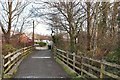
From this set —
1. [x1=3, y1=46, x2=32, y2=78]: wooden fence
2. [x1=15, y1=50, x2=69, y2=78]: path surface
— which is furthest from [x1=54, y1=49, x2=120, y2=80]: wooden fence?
[x1=3, y1=46, x2=32, y2=78]: wooden fence

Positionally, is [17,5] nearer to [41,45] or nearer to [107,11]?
[107,11]

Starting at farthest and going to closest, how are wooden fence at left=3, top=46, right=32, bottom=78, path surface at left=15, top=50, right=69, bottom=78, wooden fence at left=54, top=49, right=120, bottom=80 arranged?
1. path surface at left=15, top=50, right=69, bottom=78
2. wooden fence at left=3, top=46, right=32, bottom=78
3. wooden fence at left=54, top=49, right=120, bottom=80

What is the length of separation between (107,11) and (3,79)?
13.7 metres

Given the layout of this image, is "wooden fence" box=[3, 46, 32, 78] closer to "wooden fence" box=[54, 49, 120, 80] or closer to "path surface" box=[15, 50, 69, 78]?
"path surface" box=[15, 50, 69, 78]

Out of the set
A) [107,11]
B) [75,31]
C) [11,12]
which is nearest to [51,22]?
[75,31]

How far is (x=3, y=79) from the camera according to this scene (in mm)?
10703

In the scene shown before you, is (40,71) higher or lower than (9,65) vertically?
lower

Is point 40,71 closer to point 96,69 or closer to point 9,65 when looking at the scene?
point 9,65

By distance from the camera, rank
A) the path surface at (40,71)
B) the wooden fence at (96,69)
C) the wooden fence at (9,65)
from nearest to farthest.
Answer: the wooden fence at (96,69), the wooden fence at (9,65), the path surface at (40,71)

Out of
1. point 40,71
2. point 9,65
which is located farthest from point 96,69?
point 40,71

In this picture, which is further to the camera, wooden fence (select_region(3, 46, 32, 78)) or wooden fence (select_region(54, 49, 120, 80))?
wooden fence (select_region(3, 46, 32, 78))

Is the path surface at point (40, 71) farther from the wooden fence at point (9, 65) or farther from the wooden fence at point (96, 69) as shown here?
the wooden fence at point (96, 69)

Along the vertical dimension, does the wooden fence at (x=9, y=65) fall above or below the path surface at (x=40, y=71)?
above

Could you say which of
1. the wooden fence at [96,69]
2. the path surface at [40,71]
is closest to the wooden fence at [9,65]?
the path surface at [40,71]
